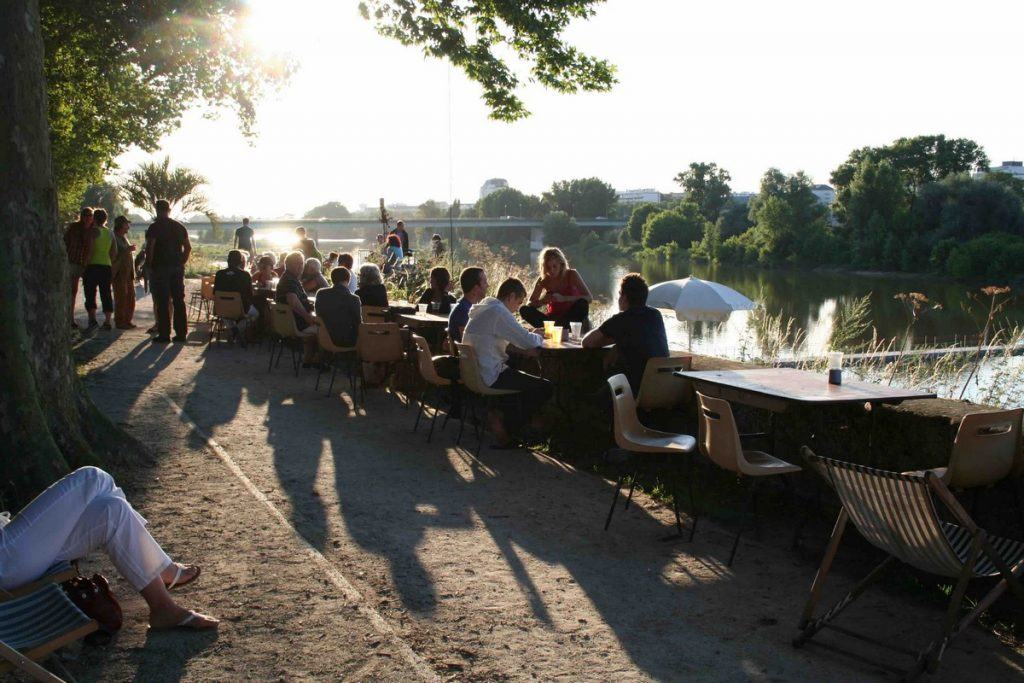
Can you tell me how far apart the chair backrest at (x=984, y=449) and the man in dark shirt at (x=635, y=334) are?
259cm

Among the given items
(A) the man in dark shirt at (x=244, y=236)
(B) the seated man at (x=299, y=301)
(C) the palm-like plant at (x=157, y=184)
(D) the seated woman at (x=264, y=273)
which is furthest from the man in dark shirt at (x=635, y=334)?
(C) the palm-like plant at (x=157, y=184)

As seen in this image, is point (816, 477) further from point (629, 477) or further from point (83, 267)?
point (83, 267)

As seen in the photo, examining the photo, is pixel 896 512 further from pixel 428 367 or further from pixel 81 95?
pixel 81 95

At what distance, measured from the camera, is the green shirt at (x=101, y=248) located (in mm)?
12969

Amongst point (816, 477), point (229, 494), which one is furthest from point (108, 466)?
point (816, 477)

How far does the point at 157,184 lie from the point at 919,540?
1124 inches

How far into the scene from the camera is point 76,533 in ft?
11.0

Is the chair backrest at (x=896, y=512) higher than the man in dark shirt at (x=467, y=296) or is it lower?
lower

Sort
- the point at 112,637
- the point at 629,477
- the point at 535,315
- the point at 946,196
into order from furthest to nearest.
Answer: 1. the point at 946,196
2. the point at 535,315
3. the point at 629,477
4. the point at 112,637

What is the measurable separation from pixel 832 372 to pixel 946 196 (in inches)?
2243

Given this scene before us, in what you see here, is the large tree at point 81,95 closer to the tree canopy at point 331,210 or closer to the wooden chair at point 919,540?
the wooden chair at point 919,540

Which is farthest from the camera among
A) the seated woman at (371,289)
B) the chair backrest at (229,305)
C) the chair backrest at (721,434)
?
the chair backrest at (229,305)

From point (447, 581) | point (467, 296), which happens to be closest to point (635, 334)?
point (467, 296)

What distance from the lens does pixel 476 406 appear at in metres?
8.43
